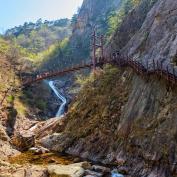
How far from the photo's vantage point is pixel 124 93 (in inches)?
1854

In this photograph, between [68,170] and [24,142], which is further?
[24,142]

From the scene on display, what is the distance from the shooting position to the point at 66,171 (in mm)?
34688

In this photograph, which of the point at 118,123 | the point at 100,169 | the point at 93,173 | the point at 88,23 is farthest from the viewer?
the point at 88,23

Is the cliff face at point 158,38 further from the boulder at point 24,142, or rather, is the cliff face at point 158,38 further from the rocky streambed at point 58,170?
the boulder at point 24,142

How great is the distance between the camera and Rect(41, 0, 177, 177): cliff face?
33594mm

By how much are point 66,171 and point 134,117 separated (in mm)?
9336

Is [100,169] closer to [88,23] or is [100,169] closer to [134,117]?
[134,117]

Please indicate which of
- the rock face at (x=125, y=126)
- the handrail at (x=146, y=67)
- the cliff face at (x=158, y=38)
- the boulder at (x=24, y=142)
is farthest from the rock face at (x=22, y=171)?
the cliff face at (x=158, y=38)

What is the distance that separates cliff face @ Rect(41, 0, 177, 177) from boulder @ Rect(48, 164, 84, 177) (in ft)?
12.1

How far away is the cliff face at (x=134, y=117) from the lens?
3359cm

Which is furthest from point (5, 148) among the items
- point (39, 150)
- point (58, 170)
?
point (58, 170)

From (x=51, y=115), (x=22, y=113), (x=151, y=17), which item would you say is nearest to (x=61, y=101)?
(x=51, y=115)

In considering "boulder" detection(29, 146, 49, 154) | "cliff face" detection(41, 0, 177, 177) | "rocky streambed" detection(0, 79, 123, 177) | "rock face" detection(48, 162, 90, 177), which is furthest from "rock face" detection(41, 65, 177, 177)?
"rock face" detection(48, 162, 90, 177)

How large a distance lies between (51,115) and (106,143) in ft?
123
